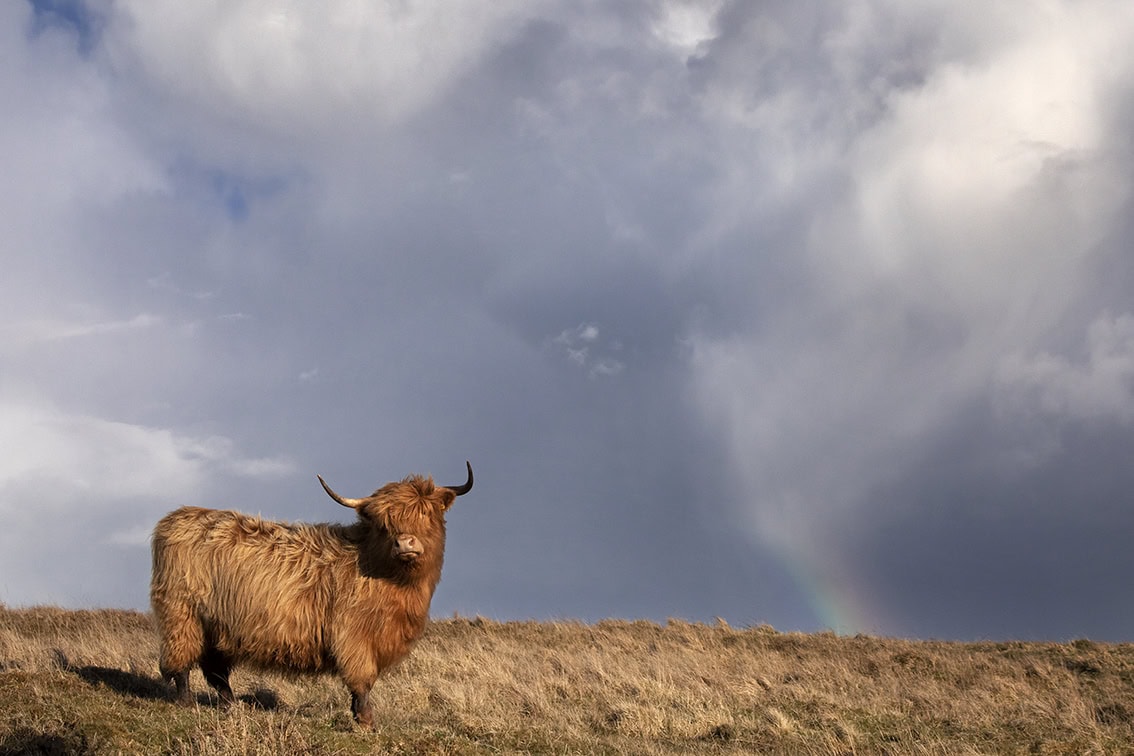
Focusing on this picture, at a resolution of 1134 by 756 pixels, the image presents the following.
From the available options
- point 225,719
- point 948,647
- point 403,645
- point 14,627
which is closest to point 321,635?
point 403,645

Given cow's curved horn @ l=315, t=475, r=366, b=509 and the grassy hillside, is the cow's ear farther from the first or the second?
the grassy hillside

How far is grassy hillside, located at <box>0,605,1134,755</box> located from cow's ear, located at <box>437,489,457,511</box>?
2493mm

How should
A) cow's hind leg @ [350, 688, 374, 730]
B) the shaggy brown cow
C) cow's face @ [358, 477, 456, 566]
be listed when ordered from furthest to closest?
the shaggy brown cow < cow's face @ [358, 477, 456, 566] < cow's hind leg @ [350, 688, 374, 730]

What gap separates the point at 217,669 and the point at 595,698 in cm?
567

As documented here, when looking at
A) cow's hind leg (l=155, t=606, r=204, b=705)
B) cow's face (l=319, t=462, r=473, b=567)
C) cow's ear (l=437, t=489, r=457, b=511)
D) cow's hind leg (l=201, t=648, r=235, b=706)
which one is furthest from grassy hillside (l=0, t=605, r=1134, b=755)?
cow's ear (l=437, t=489, r=457, b=511)

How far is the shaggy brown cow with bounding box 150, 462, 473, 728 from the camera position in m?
10.9

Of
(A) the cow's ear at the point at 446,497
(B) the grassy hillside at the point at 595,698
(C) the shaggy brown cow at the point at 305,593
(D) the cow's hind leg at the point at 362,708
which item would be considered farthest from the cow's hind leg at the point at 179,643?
(A) the cow's ear at the point at 446,497

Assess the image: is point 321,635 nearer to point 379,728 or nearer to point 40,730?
point 379,728

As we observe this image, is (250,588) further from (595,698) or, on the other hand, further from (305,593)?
(595,698)

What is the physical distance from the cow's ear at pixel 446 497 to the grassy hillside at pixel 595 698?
2493 mm

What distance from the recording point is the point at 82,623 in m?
21.0

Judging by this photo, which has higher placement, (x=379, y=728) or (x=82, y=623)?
(x=82, y=623)

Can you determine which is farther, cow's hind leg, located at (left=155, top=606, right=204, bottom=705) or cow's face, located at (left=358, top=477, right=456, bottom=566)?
cow's hind leg, located at (left=155, top=606, right=204, bottom=705)

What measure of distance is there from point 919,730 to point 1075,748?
241 centimetres
